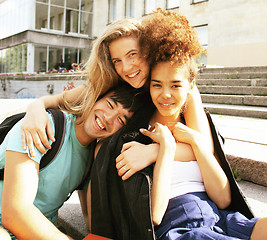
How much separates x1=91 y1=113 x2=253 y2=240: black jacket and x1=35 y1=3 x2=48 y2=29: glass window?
19511mm

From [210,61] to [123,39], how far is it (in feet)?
40.9

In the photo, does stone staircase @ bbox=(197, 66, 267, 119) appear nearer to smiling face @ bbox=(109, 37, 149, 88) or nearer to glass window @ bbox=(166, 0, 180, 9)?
smiling face @ bbox=(109, 37, 149, 88)

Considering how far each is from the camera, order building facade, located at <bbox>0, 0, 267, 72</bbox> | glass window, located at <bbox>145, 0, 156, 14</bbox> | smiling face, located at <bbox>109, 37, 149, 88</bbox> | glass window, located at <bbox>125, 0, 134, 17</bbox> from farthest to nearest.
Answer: glass window, located at <bbox>125, 0, 134, 17</bbox> → glass window, located at <bbox>145, 0, 156, 14</bbox> → building facade, located at <bbox>0, 0, 267, 72</bbox> → smiling face, located at <bbox>109, 37, 149, 88</bbox>

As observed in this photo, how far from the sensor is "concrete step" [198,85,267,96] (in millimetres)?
6085

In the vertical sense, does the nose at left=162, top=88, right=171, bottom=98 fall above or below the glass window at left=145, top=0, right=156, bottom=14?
below

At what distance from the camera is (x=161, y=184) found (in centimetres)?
149

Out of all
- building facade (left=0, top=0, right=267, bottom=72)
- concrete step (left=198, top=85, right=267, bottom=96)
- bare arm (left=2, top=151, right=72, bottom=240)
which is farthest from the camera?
building facade (left=0, top=0, right=267, bottom=72)

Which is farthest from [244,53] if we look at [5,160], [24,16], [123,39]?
[24,16]

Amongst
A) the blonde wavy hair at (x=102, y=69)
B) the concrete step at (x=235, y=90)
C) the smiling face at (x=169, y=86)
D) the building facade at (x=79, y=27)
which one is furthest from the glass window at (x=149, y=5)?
the smiling face at (x=169, y=86)

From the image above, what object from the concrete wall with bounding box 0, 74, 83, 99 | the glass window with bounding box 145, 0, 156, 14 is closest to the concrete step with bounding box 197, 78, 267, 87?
the concrete wall with bounding box 0, 74, 83, 99

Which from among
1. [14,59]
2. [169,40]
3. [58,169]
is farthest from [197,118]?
[14,59]

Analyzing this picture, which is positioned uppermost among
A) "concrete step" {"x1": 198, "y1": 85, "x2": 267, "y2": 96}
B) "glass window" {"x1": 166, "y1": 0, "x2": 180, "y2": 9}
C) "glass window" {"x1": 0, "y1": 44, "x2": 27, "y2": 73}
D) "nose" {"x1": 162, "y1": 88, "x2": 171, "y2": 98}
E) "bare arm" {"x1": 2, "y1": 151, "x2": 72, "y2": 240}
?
"glass window" {"x1": 166, "y1": 0, "x2": 180, "y2": 9}

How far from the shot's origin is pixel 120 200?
1.55 meters

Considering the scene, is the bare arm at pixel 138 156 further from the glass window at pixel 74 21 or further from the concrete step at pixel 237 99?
the glass window at pixel 74 21
